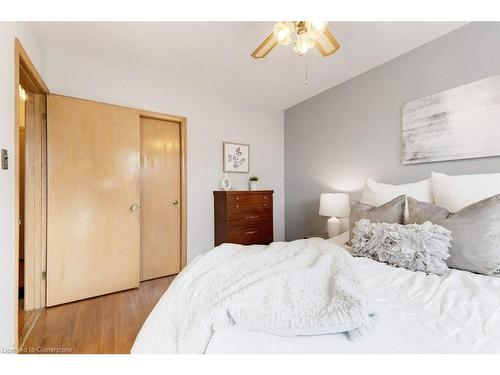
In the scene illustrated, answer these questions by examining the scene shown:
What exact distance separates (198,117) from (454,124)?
263 centimetres

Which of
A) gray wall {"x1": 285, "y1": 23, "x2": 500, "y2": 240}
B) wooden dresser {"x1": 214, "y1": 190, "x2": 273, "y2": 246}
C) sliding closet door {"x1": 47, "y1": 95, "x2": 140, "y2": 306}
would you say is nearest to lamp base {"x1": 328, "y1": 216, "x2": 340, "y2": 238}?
gray wall {"x1": 285, "y1": 23, "x2": 500, "y2": 240}

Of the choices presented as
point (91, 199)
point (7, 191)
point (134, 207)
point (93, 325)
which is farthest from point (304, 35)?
point (93, 325)

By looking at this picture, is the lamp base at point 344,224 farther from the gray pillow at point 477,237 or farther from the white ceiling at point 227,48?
the white ceiling at point 227,48

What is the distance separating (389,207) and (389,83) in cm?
144

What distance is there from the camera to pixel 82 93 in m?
2.31

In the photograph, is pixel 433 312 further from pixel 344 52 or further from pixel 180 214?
pixel 180 214

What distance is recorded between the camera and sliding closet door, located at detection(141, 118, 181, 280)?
107 inches

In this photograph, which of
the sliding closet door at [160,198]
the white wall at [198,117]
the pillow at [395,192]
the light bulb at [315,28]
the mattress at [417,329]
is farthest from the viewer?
the sliding closet door at [160,198]

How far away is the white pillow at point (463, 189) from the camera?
144 centimetres

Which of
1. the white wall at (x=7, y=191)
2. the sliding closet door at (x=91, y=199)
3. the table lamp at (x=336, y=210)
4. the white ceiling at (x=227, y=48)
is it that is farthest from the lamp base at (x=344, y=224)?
the white wall at (x=7, y=191)

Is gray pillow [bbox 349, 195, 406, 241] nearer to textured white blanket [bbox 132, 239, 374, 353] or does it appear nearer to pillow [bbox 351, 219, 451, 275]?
pillow [bbox 351, 219, 451, 275]

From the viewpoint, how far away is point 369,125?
2.54 metres

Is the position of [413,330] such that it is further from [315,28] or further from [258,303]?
[315,28]

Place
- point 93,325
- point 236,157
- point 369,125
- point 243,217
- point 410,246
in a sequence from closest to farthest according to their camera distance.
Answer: point 410,246, point 93,325, point 369,125, point 243,217, point 236,157
